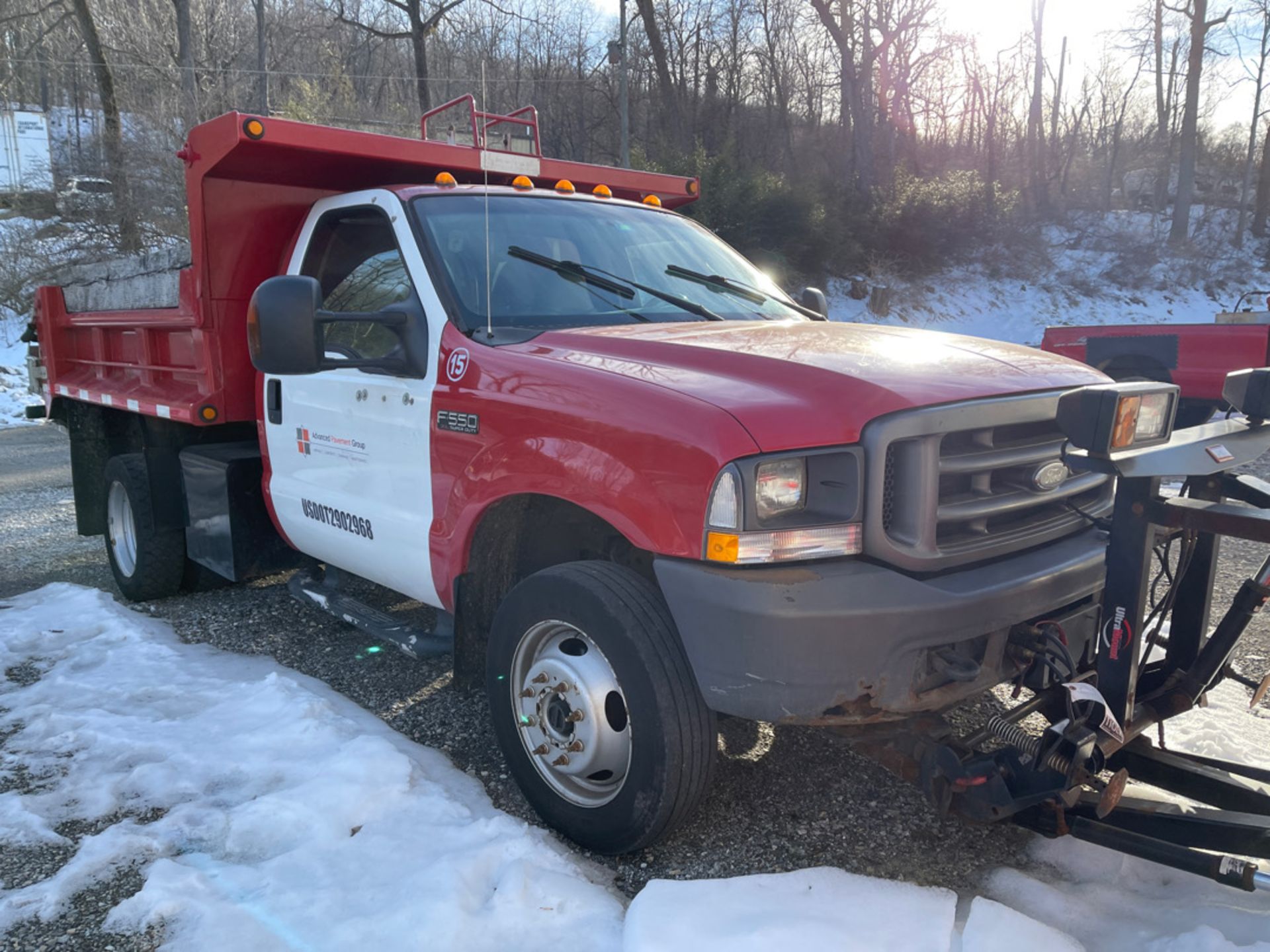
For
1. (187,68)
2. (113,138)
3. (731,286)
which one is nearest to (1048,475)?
(731,286)

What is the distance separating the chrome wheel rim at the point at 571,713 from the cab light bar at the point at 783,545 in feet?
1.77

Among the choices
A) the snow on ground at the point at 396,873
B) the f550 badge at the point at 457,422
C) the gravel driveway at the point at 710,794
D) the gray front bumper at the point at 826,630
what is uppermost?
the f550 badge at the point at 457,422

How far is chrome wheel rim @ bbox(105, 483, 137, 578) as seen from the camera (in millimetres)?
5492

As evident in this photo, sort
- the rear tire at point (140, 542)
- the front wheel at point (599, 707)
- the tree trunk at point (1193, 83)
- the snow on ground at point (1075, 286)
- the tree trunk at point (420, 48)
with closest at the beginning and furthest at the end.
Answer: the front wheel at point (599, 707), the rear tire at point (140, 542), the tree trunk at point (420, 48), the snow on ground at point (1075, 286), the tree trunk at point (1193, 83)

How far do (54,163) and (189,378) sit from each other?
109ft

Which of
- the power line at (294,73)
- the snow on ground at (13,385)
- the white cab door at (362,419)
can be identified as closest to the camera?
the white cab door at (362,419)

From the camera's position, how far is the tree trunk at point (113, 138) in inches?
859

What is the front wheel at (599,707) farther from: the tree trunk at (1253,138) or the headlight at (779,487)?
the tree trunk at (1253,138)

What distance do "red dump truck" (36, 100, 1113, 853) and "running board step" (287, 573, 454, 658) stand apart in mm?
20

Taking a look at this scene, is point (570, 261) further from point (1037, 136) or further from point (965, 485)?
point (1037, 136)

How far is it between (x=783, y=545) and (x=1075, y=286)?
27.9 m

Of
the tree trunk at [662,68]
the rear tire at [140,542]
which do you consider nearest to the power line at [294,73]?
the tree trunk at [662,68]

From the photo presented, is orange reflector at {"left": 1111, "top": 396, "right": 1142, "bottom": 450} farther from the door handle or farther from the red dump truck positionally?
the door handle

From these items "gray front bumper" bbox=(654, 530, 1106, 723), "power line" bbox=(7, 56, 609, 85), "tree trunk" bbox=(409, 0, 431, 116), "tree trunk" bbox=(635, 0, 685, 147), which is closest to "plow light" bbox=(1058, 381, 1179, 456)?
"gray front bumper" bbox=(654, 530, 1106, 723)
